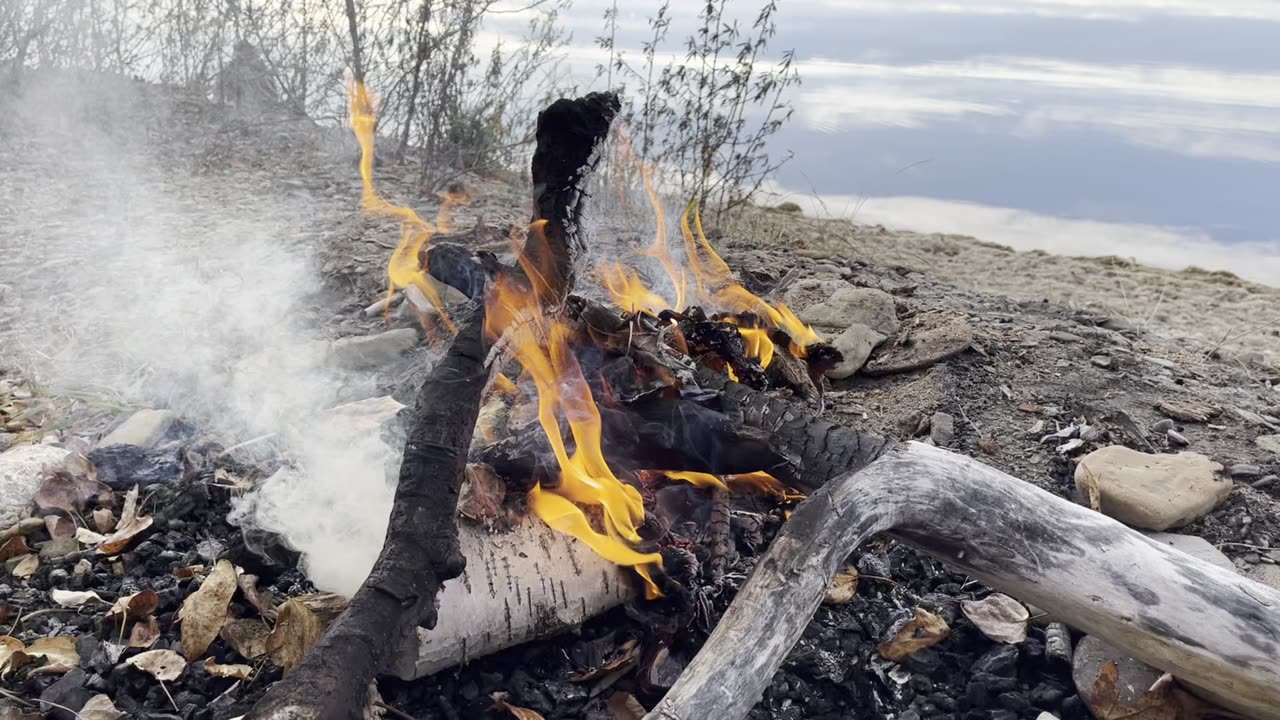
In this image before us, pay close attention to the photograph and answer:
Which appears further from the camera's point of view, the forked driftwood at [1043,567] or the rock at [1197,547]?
the rock at [1197,547]

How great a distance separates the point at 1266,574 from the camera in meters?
2.72

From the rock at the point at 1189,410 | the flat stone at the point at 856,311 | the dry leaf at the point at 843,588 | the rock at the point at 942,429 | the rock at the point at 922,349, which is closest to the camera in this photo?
the dry leaf at the point at 843,588

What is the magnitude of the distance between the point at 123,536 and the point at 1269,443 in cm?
423

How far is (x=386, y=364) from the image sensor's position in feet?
12.8

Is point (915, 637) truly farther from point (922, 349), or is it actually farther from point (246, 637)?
point (922, 349)

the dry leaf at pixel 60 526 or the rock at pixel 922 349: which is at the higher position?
the rock at pixel 922 349

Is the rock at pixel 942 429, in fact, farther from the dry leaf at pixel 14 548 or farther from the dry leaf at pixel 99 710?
the dry leaf at pixel 14 548

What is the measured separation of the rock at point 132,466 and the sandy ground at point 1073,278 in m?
4.20

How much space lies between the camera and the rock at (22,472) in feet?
9.00

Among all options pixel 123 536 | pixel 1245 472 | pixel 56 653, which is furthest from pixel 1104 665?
pixel 123 536

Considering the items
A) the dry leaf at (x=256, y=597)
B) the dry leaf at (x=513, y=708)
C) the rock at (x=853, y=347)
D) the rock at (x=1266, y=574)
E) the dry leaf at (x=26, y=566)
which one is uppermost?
the rock at (x=853, y=347)

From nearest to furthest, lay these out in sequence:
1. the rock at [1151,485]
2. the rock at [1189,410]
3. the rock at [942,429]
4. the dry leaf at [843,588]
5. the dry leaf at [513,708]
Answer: the dry leaf at [513,708] < the dry leaf at [843,588] < the rock at [1151,485] < the rock at [942,429] < the rock at [1189,410]

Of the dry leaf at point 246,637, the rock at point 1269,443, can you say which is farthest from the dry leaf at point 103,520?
the rock at point 1269,443

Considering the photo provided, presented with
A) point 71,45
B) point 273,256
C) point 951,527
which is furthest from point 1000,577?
point 71,45
